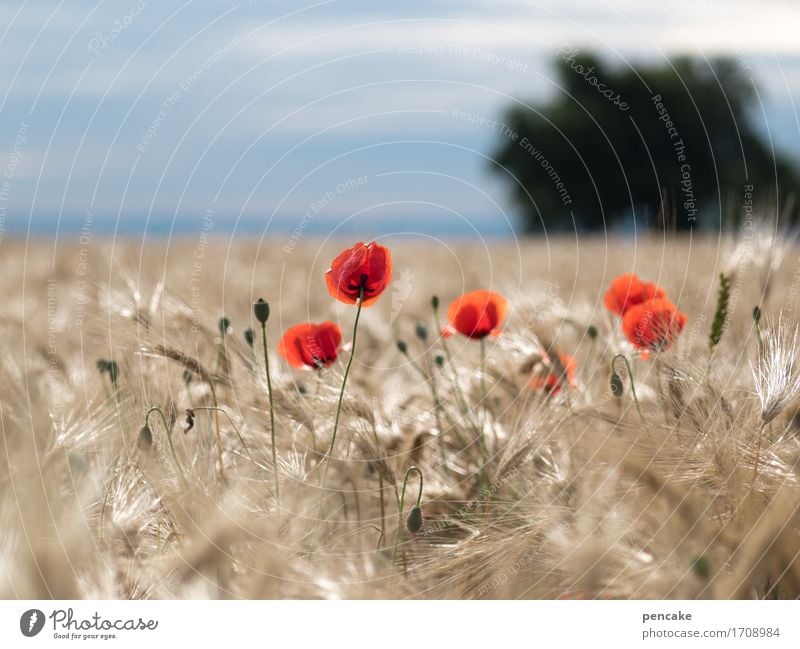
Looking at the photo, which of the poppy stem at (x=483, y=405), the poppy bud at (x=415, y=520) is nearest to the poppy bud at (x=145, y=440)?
the poppy bud at (x=415, y=520)

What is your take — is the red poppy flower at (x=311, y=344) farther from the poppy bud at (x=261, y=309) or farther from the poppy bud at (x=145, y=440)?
the poppy bud at (x=145, y=440)

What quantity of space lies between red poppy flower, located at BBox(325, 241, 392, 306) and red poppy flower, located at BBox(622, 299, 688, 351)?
0.95 ft

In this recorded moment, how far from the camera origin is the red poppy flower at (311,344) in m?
0.96

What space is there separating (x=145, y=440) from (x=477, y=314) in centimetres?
42

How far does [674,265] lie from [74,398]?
0.83 metres

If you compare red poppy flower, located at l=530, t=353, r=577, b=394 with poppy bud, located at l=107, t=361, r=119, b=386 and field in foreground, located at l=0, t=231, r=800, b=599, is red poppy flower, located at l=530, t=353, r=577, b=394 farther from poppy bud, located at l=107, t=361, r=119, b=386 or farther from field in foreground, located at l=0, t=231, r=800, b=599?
poppy bud, located at l=107, t=361, r=119, b=386

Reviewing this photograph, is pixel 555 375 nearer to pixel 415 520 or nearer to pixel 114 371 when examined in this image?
pixel 415 520

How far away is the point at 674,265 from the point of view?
1266 millimetres

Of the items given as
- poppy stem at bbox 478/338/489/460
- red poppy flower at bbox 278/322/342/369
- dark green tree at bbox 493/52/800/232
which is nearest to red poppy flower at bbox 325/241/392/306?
red poppy flower at bbox 278/322/342/369

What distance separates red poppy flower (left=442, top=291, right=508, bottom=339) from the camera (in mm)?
1021

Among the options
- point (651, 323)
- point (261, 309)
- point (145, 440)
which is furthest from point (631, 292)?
point (145, 440)

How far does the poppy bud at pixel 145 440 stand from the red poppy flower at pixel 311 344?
8.4 inches
